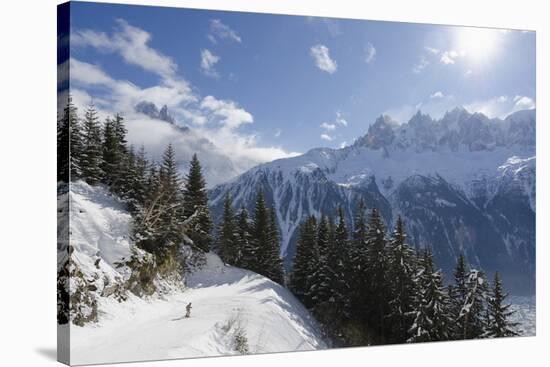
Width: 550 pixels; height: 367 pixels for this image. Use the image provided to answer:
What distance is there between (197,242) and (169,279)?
134cm

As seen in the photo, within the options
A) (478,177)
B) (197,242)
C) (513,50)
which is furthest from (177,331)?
(513,50)

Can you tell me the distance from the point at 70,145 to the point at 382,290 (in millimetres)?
8869

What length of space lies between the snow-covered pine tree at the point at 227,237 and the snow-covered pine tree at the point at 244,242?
4.6 inches

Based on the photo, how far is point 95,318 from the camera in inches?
554

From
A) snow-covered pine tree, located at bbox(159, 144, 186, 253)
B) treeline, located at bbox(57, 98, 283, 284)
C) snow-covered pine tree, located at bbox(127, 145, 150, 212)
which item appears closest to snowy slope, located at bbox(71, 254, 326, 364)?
treeline, located at bbox(57, 98, 283, 284)

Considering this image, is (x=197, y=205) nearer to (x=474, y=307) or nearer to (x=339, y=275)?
(x=339, y=275)

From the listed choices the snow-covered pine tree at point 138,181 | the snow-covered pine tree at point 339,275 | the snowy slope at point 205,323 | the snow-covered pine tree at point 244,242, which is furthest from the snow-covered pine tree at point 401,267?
the snow-covered pine tree at point 138,181

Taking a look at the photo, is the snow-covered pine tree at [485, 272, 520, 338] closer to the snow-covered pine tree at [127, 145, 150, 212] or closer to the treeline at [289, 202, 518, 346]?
the treeline at [289, 202, 518, 346]

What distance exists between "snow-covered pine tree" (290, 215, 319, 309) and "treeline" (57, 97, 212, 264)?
8.22 ft

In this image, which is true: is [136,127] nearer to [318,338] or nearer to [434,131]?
[318,338]

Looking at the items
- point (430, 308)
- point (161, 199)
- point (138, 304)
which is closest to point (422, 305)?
point (430, 308)

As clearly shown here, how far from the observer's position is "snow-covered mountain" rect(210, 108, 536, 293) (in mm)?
18047

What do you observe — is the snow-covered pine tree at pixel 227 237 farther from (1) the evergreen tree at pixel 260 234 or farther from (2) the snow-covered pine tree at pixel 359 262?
(2) the snow-covered pine tree at pixel 359 262

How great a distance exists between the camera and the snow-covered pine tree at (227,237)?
17.1 m
